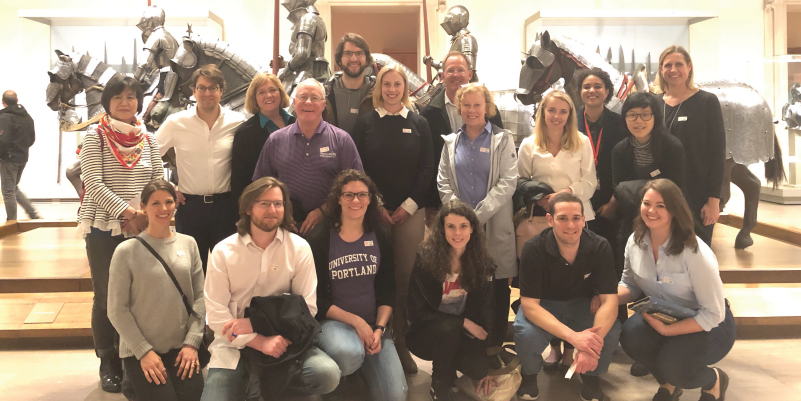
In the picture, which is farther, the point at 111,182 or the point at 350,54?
the point at 350,54

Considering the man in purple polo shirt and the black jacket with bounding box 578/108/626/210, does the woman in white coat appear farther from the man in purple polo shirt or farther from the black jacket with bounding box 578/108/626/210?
the black jacket with bounding box 578/108/626/210

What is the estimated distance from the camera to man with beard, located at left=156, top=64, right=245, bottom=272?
2.78 metres

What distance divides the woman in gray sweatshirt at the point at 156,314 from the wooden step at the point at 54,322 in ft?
3.98

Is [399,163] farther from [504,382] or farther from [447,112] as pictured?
[504,382]

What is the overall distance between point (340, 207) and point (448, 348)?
0.76 meters

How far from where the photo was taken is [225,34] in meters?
8.87

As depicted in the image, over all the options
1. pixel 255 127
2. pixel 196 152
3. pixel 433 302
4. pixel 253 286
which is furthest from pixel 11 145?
pixel 433 302

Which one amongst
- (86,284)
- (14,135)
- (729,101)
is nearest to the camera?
(86,284)

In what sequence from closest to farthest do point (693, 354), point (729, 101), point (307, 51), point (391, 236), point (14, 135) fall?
point (693, 354) → point (391, 236) → point (729, 101) → point (307, 51) → point (14, 135)

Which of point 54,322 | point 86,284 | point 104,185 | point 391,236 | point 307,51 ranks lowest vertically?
point 54,322

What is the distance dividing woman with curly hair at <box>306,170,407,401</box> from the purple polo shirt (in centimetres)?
22

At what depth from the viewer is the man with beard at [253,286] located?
2184 mm

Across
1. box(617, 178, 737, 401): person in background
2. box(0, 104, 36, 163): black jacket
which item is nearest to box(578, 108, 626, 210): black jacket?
box(617, 178, 737, 401): person in background

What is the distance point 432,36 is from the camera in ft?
28.9
